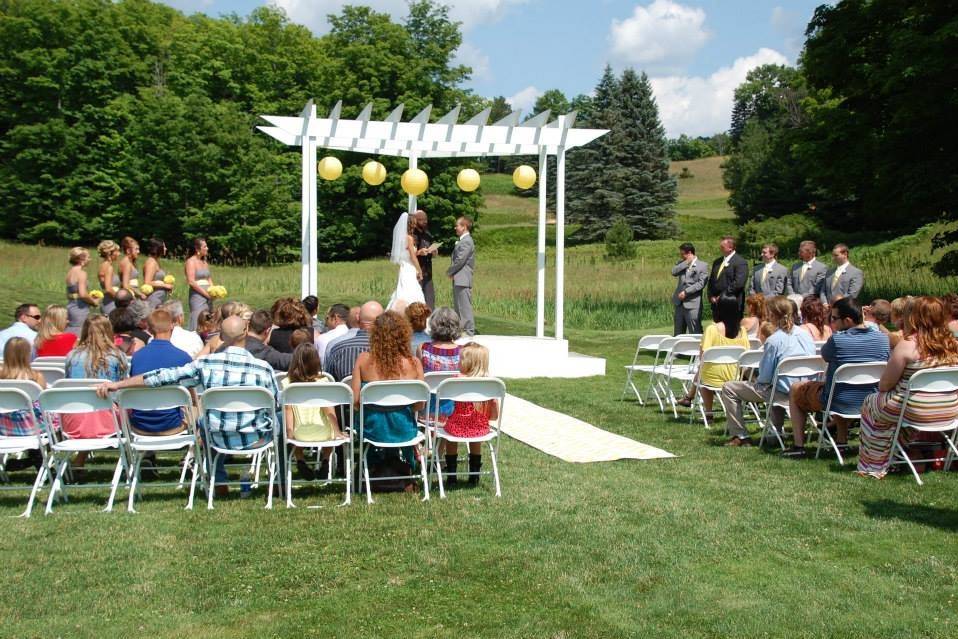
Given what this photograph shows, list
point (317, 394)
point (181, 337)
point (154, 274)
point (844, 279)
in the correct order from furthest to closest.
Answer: point (844, 279) → point (154, 274) → point (181, 337) → point (317, 394)

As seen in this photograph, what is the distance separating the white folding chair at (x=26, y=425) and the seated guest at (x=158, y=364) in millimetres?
571

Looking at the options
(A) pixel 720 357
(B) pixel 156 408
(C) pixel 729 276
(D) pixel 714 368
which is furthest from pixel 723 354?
(B) pixel 156 408

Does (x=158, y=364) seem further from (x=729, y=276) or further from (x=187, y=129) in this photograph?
(x=187, y=129)

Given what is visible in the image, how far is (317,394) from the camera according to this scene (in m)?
5.85

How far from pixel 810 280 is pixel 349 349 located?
778 cm

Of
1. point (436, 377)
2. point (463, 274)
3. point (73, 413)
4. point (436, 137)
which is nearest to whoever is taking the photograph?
point (73, 413)

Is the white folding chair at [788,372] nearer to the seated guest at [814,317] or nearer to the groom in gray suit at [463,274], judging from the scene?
the seated guest at [814,317]

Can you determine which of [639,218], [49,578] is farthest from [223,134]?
[49,578]

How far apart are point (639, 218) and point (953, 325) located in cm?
4674

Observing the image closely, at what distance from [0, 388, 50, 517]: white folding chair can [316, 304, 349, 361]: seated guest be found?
234 centimetres

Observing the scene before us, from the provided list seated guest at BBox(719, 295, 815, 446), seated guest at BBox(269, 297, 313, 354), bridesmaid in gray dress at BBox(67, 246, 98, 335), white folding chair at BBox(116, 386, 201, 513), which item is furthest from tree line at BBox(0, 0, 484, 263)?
white folding chair at BBox(116, 386, 201, 513)

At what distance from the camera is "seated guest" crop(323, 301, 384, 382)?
6.92 metres

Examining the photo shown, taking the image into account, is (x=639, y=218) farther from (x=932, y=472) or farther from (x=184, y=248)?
(x=932, y=472)

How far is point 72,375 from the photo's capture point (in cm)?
677
